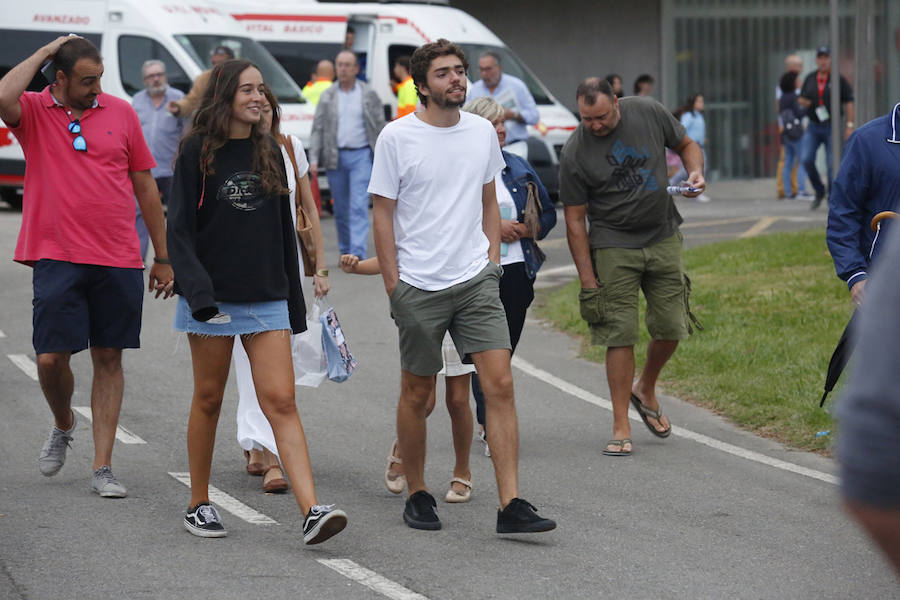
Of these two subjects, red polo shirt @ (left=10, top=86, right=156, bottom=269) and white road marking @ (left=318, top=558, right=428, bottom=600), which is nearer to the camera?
white road marking @ (left=318, top=558, right=428, bottom=600)

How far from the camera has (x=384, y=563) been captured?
5574mm

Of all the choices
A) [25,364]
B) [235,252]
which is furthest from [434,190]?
[25,364]

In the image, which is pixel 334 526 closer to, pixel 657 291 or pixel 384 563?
pixel 384 563

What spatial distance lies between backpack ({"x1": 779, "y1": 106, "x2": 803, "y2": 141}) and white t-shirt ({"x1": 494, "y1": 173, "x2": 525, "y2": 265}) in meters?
16.3

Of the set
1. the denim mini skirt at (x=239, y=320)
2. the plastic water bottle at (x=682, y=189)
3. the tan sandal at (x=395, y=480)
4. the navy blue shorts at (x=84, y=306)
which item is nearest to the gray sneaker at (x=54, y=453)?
the navy blue shorts at (x=84, y=306)

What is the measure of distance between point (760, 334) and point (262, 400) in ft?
18.5

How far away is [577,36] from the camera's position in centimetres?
3016

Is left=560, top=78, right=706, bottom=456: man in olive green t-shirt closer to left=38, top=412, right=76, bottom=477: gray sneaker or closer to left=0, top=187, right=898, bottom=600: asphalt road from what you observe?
left=0, top=187, right=898, bottom=600: asphalt road

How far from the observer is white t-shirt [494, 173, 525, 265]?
23.5ft

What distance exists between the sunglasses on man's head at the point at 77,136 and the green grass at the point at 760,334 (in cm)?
380

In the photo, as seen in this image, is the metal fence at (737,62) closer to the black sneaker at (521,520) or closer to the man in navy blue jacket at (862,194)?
the man in navy blue jacket at (862,194)

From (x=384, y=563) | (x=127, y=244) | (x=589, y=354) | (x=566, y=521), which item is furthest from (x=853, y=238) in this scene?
(x=589, y=354)

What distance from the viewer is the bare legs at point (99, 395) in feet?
21.9

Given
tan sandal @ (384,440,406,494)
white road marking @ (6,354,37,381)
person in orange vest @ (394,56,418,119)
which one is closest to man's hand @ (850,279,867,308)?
tan sandal @ (384,440,406,494)
